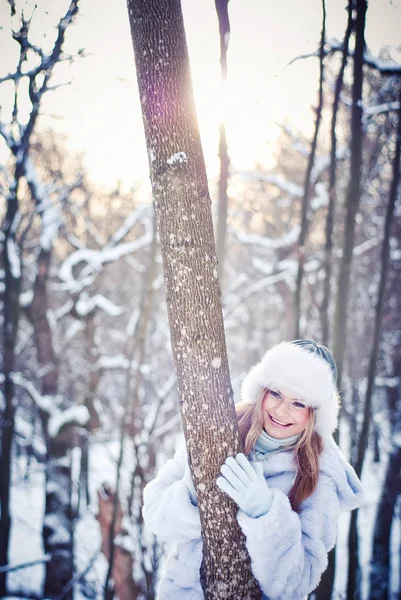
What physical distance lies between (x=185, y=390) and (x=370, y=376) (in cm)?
351

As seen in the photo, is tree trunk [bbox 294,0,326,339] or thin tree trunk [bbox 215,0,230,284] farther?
tree trunk [bbox 294,0,326,339]

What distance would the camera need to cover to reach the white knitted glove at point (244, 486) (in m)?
1.53

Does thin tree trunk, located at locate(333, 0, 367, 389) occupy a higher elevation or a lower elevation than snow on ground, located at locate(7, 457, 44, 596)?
higher

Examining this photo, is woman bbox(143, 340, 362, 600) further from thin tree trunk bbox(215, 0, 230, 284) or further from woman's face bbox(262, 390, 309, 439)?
thin tree trunk bbox(215, 0, 230, 284)

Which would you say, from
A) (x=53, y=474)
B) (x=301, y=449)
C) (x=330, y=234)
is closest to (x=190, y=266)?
(x=301, y=449)

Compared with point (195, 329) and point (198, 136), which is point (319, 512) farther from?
point (198, 136)

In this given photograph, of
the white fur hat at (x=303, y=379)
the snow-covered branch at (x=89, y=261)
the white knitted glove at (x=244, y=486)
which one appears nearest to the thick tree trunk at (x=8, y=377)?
the snow-covered branch at (x=89, y=261)

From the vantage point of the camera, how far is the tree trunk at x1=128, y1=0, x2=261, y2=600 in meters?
1.55

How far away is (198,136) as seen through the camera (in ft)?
5.27

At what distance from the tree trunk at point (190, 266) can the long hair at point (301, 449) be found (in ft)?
1.02

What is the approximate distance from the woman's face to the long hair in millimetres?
39

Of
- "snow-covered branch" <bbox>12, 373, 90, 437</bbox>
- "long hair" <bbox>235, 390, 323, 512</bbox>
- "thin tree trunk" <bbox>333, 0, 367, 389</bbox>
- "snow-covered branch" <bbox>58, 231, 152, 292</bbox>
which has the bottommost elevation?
"long hair" <bbox>235, 390, 323, 512</bbox>

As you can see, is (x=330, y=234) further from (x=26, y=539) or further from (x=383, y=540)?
(x=26, y=539)

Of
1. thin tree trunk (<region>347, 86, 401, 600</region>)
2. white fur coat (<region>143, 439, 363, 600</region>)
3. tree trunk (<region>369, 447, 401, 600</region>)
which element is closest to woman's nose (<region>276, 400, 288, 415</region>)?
white fur coat (<region>143, 439, 363, 600</region>)
